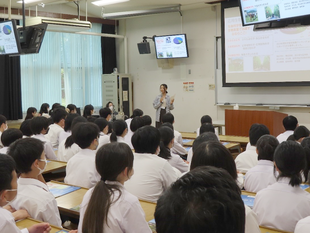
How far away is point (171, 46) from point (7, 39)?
4211mm

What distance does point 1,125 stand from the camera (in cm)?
518

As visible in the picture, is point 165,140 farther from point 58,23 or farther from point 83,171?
point 58,23

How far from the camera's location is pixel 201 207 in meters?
0.72

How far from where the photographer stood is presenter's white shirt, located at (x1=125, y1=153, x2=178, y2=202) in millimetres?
2635

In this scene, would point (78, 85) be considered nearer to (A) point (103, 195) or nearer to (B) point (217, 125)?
(B) point (217, 125)

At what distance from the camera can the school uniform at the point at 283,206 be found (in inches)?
80.4

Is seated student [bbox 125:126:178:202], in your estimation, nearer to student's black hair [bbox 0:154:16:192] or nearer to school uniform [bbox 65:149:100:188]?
school uniform [bbox 65:149:100:188]

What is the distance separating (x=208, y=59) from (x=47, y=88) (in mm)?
3946

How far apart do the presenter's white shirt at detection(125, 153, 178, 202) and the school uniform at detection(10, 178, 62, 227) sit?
25.7 inches

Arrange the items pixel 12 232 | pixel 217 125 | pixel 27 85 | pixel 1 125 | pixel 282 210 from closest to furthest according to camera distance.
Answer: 1. pixel 12 232
2. pixel 282 210
3. pixel 1 125
4. pixel 217 125
5. pixel 27 85

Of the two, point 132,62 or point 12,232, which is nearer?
point 12,232

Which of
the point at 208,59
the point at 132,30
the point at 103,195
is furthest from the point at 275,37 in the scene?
the point at 103,195

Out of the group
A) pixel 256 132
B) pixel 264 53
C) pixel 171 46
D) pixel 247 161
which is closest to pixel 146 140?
pixel 247 161

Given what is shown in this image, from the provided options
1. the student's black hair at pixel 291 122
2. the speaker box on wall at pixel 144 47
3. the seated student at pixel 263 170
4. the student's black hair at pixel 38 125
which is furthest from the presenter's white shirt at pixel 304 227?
the speaker box on wall at pixel 144 47
